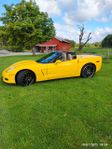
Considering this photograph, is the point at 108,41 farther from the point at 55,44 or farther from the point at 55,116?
the point at 55,116

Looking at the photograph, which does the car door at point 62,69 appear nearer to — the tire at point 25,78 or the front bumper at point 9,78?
the tire at point 25,78

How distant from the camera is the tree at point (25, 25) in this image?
35.9m

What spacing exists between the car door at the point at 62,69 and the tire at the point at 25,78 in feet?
2.23

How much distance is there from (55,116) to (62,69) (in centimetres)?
404

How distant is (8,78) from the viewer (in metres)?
7.96

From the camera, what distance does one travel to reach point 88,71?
9477 mm

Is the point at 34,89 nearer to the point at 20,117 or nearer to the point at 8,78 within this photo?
the point at 8,78

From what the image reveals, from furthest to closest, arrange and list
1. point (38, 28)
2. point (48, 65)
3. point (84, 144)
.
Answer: point (38, 28) → point (48, 65) → point (84, 144)

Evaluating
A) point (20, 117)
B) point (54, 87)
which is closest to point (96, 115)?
point (20, 117)

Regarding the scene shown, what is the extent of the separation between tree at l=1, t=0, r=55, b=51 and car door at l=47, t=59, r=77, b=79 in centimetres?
2742

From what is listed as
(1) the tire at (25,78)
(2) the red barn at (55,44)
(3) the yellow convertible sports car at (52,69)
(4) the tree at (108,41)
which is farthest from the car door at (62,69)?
(4) the tree at (108,41)

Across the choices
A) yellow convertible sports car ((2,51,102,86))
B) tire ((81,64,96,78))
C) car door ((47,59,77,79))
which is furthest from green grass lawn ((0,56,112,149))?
tire ((81,64,96,78))

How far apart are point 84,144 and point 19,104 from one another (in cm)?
266

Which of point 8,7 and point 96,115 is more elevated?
point 8,7
